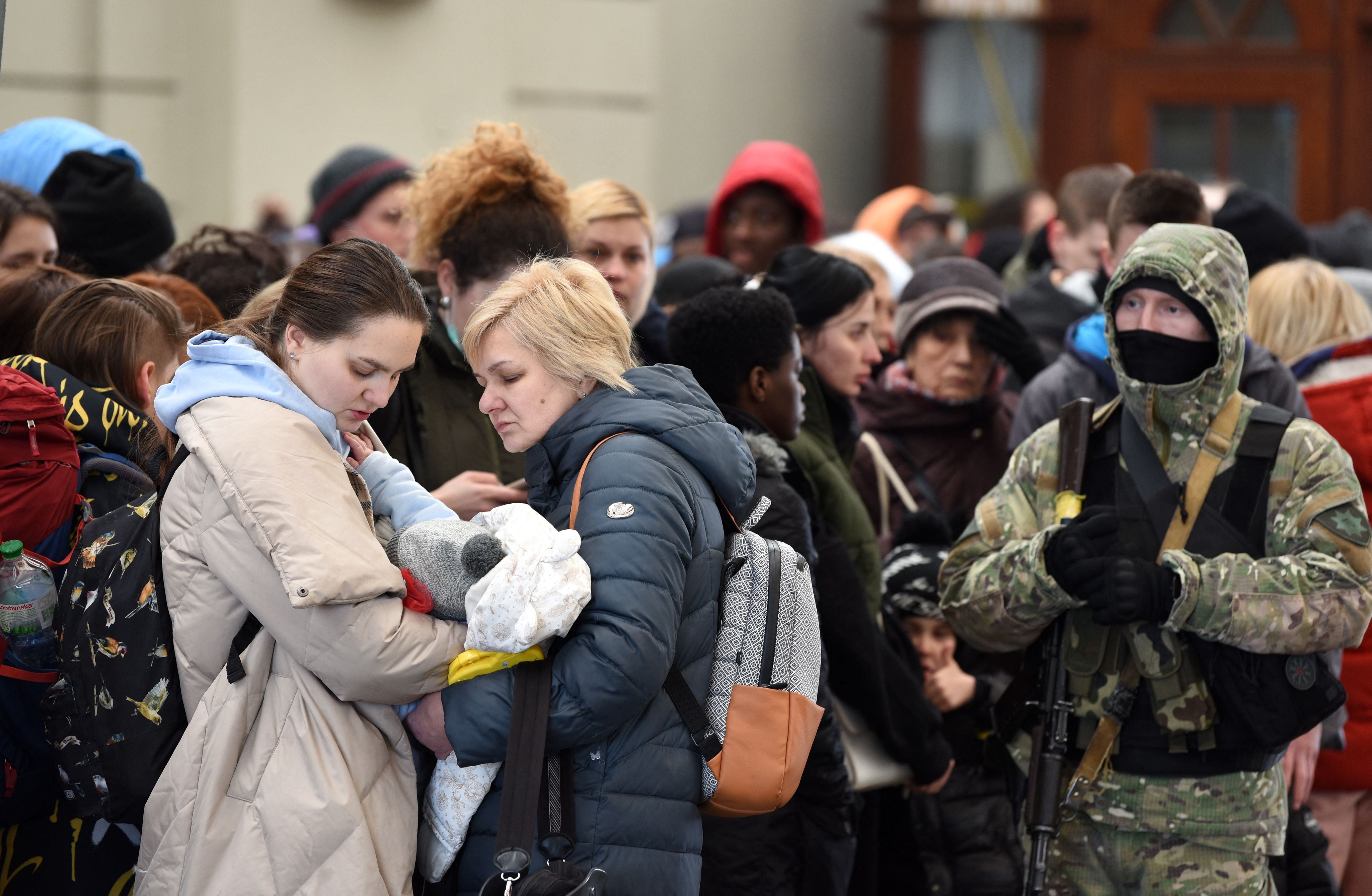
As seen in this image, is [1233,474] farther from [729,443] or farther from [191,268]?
[191,268]

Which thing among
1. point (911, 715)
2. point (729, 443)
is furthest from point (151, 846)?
point (911, 715)

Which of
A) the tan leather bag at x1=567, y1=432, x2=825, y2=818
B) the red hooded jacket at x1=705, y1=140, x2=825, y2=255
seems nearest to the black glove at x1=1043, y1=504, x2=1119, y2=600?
the tan leather bag at x1=567, y1=432, x2=825, y2=818

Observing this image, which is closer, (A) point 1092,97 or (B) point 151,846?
(B) point 151,846

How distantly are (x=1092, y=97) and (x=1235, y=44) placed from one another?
95cm

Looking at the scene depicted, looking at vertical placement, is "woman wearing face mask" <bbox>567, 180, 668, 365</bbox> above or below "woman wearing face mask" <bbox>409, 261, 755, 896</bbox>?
above

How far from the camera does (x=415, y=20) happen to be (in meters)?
6.96

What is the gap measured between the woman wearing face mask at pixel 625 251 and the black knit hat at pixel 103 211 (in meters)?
1.29

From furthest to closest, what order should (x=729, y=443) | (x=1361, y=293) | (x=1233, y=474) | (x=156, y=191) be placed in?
(x=1361, y=293) → (x=156, y=191) → (x=1233, y=474) → (x=729, y=443)

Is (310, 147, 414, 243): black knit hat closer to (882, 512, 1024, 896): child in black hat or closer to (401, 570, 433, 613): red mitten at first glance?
(882, 512, 1024, 896): child in black hat

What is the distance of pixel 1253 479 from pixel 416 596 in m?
1.68

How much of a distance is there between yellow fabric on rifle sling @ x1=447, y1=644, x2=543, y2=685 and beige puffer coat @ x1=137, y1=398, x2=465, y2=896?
26 millimetres

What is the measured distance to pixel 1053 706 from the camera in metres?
2.86

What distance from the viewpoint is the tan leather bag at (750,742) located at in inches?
90.5

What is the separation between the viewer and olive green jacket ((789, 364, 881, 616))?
328cm
